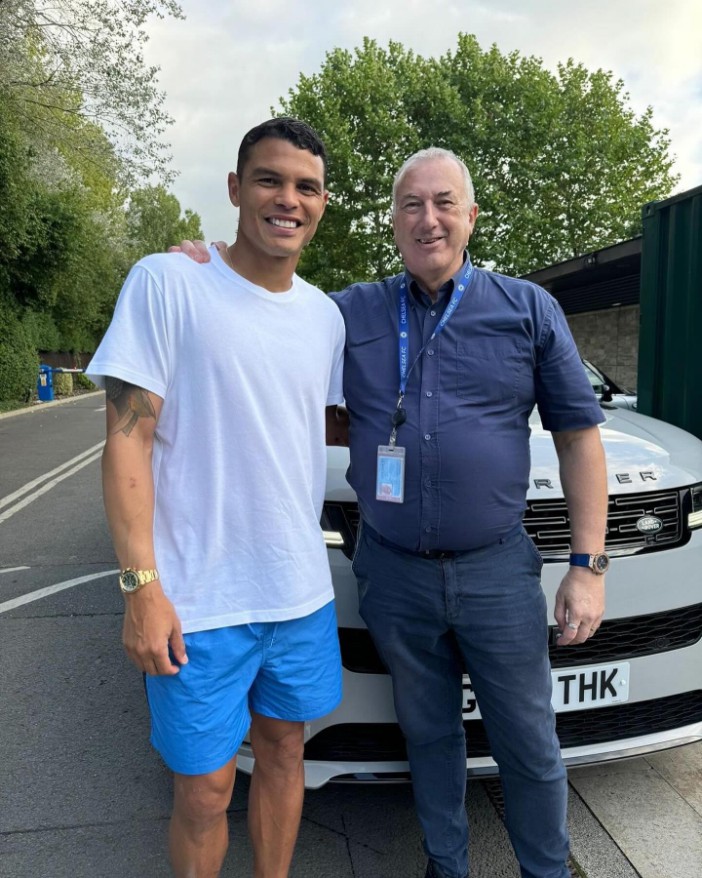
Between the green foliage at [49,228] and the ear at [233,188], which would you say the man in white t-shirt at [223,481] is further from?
the green foliage at [49,228]

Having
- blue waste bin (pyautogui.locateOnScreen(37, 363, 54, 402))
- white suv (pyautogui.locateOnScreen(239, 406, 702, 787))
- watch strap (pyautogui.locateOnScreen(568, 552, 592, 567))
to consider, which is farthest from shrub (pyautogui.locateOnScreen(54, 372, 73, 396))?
watch strap (pyautogui.locateOnScreen(568, 552, 592, 567))

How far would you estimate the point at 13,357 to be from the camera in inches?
786

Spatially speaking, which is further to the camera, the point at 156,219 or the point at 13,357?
the point at 156,219

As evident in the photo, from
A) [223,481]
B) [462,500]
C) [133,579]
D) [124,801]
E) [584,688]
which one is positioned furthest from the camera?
[124,801]

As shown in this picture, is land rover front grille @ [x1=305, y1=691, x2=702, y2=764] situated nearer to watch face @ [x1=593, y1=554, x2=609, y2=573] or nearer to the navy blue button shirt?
watch face @ [x1=593, y1=554, x2=609, y2=573]

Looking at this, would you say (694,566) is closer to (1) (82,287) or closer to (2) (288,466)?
(2) (288,466)

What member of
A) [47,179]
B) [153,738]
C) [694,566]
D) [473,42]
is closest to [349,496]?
Result: [153,738]

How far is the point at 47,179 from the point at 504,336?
19.3 metres

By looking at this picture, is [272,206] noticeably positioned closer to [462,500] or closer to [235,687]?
[462,500]

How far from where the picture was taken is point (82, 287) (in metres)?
26.8

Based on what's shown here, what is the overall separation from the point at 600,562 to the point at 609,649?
1.44 ft

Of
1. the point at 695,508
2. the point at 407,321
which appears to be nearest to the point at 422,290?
the point at 407,321

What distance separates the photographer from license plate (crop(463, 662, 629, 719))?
214cm

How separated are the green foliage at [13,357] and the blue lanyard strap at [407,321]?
1996 cm
